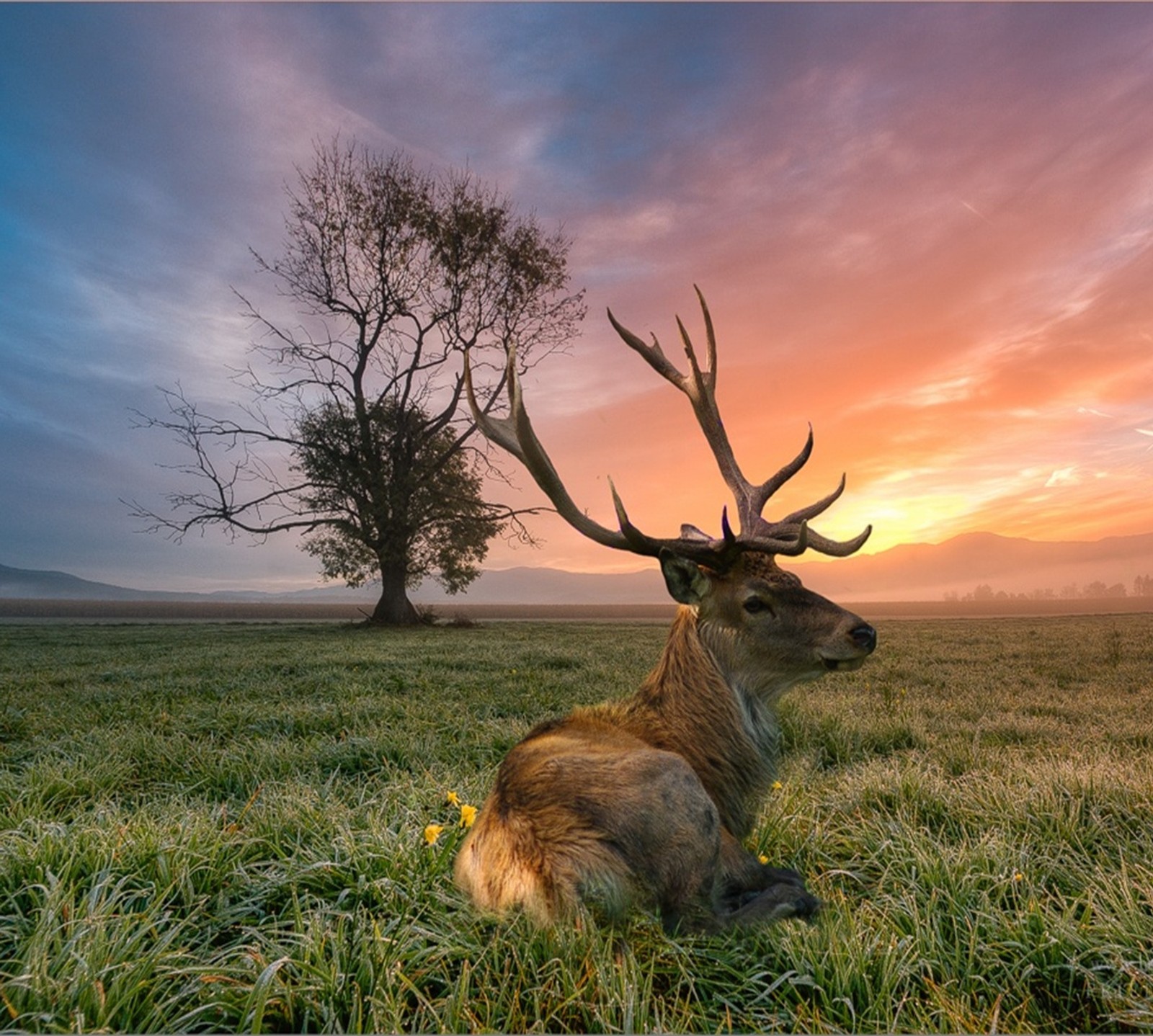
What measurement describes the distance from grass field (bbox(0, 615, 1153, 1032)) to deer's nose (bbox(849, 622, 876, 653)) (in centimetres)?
100

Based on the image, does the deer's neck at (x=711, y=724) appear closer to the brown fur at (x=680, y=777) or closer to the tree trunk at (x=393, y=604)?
the brown fur at (x=680, y=777)

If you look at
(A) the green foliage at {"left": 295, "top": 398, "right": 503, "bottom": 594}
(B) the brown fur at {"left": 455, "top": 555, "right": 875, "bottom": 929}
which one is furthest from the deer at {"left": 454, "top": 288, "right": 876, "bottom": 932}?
(A) the green foliage at {"left": 295, "top": 398, "right": 503, "bottom": 594}

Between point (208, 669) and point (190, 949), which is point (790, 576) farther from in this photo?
point (208, 669)

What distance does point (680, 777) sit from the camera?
2814 mm

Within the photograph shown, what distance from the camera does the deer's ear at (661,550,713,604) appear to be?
3.67m

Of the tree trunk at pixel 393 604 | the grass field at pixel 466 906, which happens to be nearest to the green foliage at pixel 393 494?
the tree trunk at pixel 393 604

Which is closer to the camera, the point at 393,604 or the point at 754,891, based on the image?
the point at 754,891

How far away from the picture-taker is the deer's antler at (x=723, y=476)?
11.8 feet

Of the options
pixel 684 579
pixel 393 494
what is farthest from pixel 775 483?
pixel 393 494

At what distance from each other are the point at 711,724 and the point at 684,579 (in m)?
0.77

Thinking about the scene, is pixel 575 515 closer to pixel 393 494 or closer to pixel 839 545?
pixel 839 545

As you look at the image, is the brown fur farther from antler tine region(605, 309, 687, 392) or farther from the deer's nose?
antler tine region(605, 309, 687, 392)

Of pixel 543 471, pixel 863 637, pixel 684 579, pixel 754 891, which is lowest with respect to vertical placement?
pixel 754 891

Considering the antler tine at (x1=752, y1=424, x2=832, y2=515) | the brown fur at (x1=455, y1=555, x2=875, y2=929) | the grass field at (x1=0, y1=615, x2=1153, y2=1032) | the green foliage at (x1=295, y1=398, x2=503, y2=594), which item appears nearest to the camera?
the grass field at (x1=0, y1=615, x2=1153, y2=1032)
